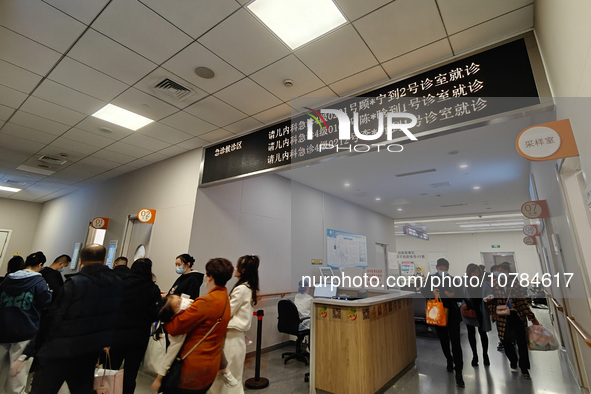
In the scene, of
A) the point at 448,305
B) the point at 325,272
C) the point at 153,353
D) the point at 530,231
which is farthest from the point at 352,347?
the point at 530,231

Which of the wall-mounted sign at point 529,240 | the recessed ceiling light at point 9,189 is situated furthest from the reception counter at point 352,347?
the recessed ceiling light at point 9,189

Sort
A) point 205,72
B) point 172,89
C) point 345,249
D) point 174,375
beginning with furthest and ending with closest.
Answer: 1. point 345,249
2. point 172,89
3. point 205,72
4. point 174,375

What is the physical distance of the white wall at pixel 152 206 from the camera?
4266mm

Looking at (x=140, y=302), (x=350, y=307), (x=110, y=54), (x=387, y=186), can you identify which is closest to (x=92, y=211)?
(x=110, y=54)

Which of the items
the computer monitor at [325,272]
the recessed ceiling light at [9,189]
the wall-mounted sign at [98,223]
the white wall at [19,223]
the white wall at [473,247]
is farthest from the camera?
the white wall at [19,223]

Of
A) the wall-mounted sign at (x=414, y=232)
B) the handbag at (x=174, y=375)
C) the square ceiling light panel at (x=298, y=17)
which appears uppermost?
the square ceiling light panel at (x=298, y=17)

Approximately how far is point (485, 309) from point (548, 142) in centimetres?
336

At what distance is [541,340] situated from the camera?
2.84 meters

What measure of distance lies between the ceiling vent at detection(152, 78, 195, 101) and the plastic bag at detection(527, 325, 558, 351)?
4493 mm

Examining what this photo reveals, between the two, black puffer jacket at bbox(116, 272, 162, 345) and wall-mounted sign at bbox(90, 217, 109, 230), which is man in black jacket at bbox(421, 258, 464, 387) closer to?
black puffer jacket at bbox(116, 272, 162, 345)

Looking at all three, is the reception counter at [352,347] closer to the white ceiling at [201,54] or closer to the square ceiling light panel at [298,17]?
the white ceiling at [201,54]

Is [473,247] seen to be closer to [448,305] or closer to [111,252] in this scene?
[448,305]

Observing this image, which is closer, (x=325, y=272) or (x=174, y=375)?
(x=174, y=375)

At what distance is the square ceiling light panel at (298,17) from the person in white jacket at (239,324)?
2.00m
